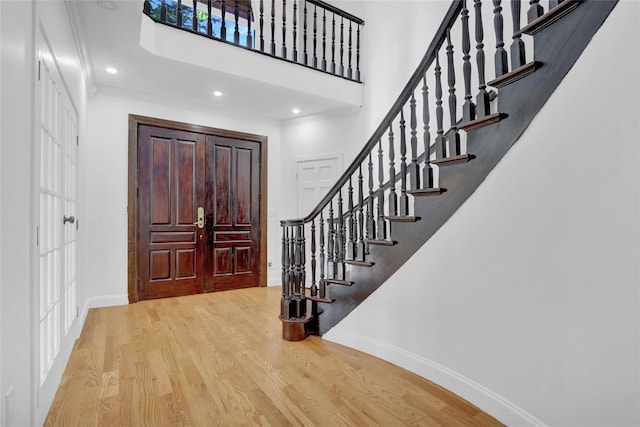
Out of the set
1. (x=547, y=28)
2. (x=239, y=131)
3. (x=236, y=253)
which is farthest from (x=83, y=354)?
(x=547, y=28)

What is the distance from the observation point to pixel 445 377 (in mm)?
1875

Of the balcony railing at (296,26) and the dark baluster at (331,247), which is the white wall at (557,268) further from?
the balcony railing at (296,26)

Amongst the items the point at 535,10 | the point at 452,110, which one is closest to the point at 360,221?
the point at 452,110

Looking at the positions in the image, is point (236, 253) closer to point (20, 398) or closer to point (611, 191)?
point (20, 398)

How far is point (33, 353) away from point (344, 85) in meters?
3.79

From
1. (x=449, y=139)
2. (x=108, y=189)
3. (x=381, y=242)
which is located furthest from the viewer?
(x=108, y=189)

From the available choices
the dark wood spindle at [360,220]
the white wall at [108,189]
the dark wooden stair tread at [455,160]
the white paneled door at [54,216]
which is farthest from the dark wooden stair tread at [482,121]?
the white wall at [108,189]

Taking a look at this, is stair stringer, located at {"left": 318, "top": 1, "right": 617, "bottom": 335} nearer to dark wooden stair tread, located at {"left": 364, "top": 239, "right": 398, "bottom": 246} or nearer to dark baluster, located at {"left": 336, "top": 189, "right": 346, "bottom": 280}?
dark wooden stair tread, located at {"left": 364, "top": 239, "right": 398, "bottom": 246}

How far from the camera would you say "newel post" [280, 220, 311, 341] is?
2635mm

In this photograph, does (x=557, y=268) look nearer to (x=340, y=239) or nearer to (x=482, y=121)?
(x=482, y=121)

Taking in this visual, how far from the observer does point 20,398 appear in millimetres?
1194

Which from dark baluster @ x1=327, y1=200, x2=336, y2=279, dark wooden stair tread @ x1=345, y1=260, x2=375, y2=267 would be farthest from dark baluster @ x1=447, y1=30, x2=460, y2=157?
dark baluster @ x1=327, y1=200, x2=336, y2=279

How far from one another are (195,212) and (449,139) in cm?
326

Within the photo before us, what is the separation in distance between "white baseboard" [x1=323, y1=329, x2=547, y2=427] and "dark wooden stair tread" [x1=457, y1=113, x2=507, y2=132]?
139 cm
